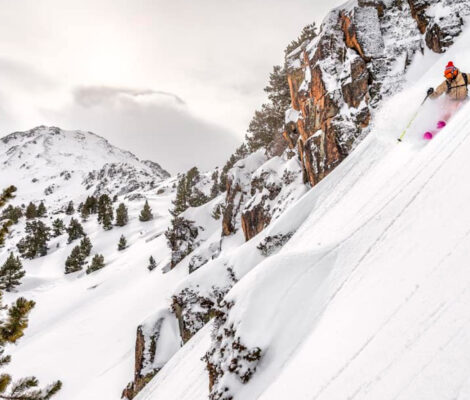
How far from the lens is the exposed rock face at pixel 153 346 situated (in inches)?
675

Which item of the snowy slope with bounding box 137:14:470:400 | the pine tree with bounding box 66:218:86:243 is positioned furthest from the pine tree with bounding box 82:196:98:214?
the snowy slope with bounding box 137:14:470:400

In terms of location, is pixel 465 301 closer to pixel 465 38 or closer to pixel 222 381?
pixel 222 381

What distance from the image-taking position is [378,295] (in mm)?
5594

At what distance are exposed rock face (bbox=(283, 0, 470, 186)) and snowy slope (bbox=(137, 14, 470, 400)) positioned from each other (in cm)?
560

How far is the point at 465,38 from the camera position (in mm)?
15570

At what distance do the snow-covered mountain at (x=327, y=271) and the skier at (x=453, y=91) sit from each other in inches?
18.5

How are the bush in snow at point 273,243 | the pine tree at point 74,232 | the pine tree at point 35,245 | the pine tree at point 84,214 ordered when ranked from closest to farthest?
1. the bush in snow at point 273,243
2. the pine tree at point 35,245
3. the pine tree at point 74,232
4. the pine tree at point 84,214

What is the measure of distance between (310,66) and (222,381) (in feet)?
69.3

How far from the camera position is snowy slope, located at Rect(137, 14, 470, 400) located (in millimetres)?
4027

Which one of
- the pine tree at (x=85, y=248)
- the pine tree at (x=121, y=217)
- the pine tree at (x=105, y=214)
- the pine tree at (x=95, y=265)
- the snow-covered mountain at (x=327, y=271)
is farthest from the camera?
the pine tree at (x=121, y=217)

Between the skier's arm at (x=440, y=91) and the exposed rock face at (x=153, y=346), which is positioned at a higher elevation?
the skier's arm at (x=440, y=91)

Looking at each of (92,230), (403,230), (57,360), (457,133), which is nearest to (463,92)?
(457,133)

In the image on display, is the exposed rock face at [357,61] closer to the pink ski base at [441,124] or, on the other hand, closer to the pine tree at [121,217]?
the pink ski base at [441,124]

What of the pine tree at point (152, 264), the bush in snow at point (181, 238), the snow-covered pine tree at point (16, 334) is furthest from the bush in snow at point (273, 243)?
the pine tree at point (152, 264)
